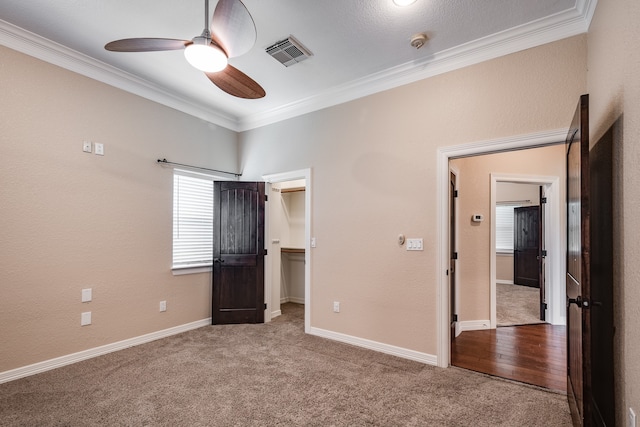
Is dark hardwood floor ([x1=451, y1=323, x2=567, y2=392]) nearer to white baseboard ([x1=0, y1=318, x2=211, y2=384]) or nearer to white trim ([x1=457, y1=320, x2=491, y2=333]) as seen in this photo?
white trim ([x1=457, y1=320, x2=491, y2=333])

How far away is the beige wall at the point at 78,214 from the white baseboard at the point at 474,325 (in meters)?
3.82

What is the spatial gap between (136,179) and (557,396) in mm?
4744

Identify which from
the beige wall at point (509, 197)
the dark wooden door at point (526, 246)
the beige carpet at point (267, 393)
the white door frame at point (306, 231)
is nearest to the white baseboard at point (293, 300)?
the white door frame at point (306, 231)

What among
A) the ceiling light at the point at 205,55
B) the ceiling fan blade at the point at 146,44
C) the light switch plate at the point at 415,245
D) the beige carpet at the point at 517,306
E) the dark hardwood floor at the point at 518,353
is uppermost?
the ceiling fan blade at the point at 146,44

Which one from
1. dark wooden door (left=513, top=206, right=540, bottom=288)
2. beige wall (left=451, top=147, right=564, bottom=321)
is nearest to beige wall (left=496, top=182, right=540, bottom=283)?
dark wooden door (left=513, top=206, right=540, bottom=288)

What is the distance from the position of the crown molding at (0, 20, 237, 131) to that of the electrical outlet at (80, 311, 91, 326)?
8.33 feet

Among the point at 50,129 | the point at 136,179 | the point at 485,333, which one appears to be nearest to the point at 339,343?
the point at 485,333

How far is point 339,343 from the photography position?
372cm

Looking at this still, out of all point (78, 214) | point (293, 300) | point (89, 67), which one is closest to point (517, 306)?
point (293, 300)

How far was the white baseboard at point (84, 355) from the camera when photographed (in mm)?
2809

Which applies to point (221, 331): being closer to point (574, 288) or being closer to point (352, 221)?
point (352, 221)

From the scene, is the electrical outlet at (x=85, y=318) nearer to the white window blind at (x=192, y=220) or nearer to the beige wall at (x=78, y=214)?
the beige wall at (x=78, y=214)

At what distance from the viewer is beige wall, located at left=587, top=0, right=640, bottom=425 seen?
1.48 metres

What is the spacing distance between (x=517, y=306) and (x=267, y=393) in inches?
204
